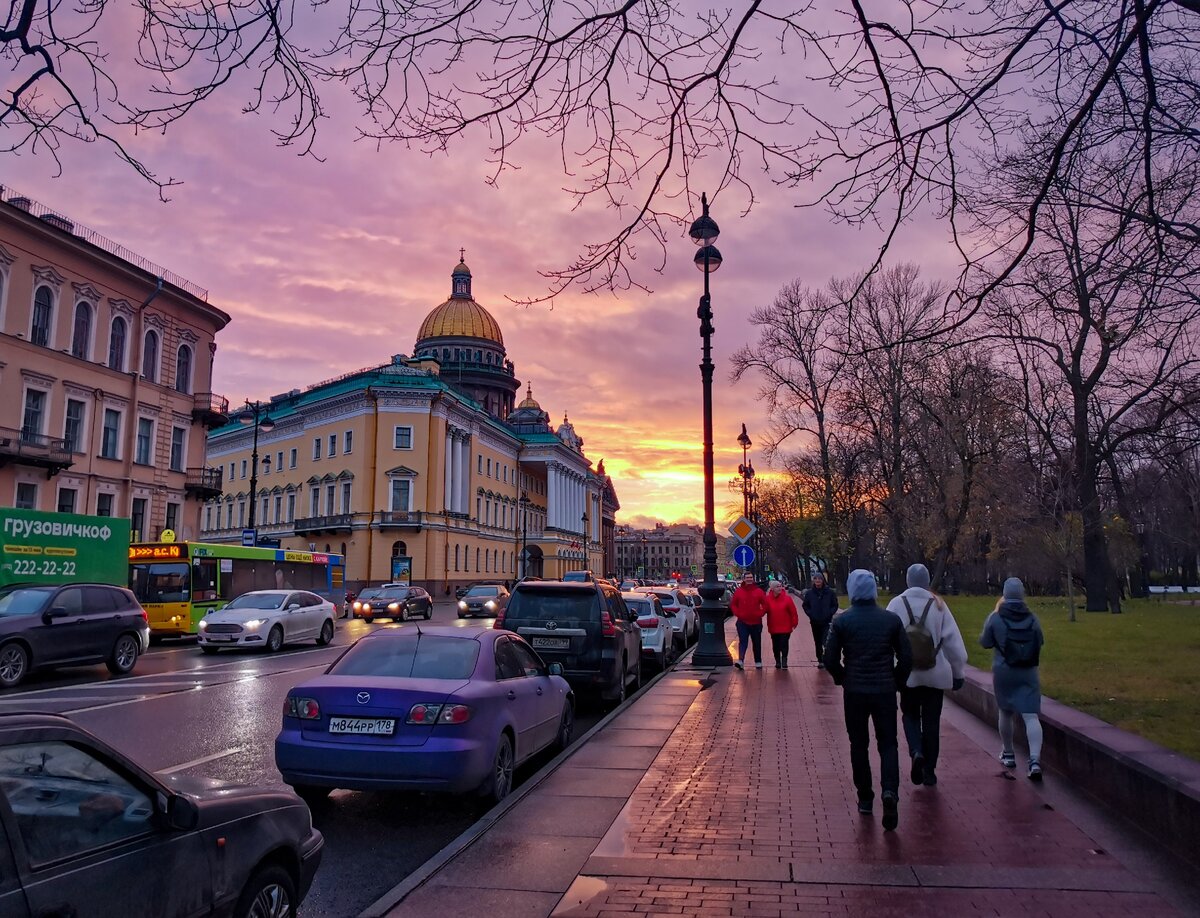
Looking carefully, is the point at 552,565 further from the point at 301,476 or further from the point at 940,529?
the point at 940,529

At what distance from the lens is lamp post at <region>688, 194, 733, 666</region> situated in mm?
18078

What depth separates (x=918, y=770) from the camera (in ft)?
25.5

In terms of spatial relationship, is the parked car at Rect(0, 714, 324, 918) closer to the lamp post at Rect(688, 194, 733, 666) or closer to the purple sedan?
the purple sedan

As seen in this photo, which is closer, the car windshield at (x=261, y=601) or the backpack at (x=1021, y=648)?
the backpack at (x=1021, y=648)

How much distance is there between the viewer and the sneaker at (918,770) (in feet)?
25.4

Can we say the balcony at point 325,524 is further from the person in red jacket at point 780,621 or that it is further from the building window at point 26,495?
the person in red jacket at point 780,621

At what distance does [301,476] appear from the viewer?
78.8m

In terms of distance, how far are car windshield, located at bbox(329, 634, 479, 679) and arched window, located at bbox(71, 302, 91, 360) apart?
122ft

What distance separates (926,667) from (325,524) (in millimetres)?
71209

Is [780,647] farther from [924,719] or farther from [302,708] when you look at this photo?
[302,708]

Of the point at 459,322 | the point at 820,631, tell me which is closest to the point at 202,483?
the point at 820,631

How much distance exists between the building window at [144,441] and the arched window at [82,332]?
428 centimetres

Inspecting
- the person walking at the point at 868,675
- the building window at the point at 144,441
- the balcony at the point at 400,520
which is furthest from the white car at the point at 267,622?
the balcony at the point at 400,520

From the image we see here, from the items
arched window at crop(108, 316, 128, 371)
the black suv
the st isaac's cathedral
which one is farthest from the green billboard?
the st isaac's cathedral
